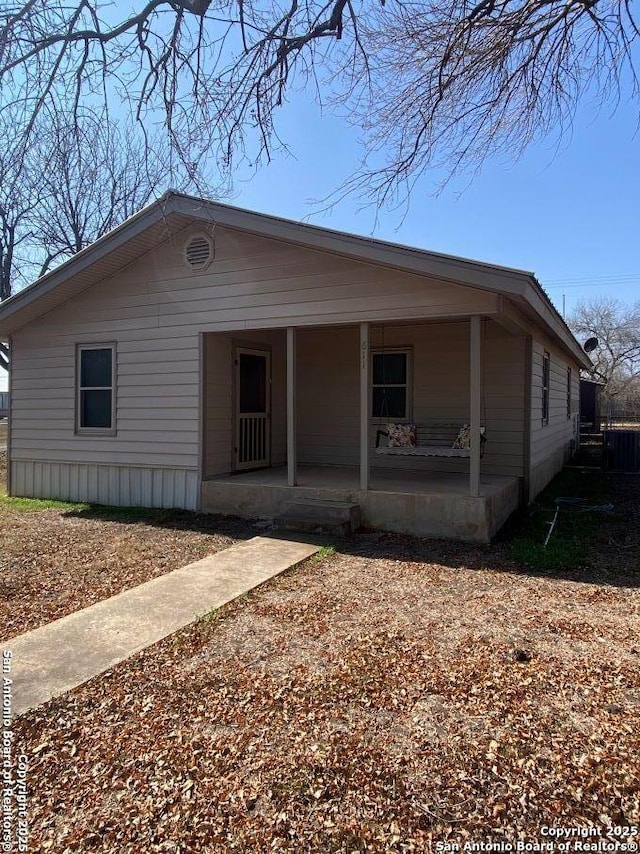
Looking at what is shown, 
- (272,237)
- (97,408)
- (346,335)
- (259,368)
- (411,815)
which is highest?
(272,237)

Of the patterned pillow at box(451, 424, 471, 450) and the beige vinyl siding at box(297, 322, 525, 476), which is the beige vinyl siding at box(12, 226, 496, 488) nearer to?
the beige vinyl siding at box(297, 322, 525, 476)

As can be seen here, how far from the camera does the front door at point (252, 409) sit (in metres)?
8.45

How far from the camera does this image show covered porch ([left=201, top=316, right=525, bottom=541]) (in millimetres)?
6453

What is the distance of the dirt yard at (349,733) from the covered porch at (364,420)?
91.9 inches

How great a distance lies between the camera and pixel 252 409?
8.80 m

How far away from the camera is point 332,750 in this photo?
2.37 meters

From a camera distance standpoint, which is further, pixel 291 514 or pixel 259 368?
pixel 259 368

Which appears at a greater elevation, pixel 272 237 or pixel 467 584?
pixel 272 237

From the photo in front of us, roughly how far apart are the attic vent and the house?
0.02 metres

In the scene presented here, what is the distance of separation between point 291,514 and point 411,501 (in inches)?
56.7

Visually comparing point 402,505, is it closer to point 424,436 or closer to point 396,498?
point 396,498

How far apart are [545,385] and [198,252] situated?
6152mm

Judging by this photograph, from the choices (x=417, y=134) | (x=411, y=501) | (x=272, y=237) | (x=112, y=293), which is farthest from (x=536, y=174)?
(x=112, y=293)

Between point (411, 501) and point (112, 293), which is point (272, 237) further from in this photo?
point (411, 501)
